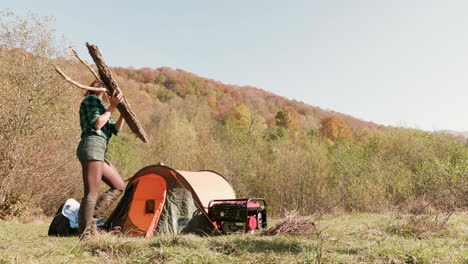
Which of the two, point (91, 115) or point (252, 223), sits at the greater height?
point (91, 115)

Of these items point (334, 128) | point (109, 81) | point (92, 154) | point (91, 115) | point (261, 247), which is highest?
point (334, 128)

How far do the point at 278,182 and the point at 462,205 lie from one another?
19.2 feet

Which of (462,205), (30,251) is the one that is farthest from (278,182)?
(30,251)

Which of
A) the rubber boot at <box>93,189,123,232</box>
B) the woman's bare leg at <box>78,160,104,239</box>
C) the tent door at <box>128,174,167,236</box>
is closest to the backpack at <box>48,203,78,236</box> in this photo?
the tent door at <box>128,174,167,236</box>

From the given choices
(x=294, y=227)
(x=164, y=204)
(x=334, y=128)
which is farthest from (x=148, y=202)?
(x=334, y=128)

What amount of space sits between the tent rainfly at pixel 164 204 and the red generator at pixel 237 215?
174 mm

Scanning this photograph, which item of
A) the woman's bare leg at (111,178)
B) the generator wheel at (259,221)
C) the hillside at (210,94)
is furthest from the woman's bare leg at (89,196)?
the hillside at (210,94)

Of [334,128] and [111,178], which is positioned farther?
[334,128]

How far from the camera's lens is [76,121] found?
12.2m

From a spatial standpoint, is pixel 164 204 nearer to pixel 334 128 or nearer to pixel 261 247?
pixel 261 247

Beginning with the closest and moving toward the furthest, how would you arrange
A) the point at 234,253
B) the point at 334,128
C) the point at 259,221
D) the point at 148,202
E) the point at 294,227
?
the point at 234,253 → the point at 294,227 → the point at 259,221 → the point at 148,202 → the point at 334,128

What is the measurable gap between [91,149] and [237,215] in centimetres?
295

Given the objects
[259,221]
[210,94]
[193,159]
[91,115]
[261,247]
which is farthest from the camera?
[210,94]

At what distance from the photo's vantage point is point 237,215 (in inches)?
237
